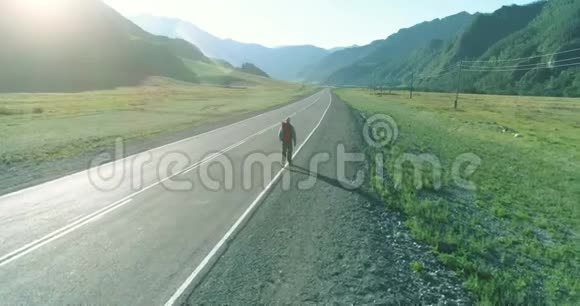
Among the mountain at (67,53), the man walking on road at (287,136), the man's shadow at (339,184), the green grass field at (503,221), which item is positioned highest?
the mountain at (67,53)

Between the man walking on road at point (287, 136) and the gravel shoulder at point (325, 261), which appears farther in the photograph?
the man walking on road at point (287, 136)

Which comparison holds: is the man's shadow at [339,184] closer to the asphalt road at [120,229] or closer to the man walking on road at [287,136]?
the man walking on road at [287,136]

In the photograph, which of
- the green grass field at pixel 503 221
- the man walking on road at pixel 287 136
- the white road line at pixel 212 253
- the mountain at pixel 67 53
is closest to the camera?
the white road line at pixel 212 253

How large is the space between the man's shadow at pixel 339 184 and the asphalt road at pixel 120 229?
89cm

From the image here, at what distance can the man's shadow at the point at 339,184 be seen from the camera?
1214cm

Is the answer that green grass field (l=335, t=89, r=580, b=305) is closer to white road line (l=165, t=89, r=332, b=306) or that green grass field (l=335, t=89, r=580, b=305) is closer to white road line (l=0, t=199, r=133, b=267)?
white road line (l=165, t=89, r=332, b=306)

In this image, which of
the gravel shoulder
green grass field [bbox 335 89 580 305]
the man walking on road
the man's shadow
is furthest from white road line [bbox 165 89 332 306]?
green grass field [bbox 335 89 580 305]

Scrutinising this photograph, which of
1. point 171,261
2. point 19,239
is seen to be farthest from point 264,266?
point 19,239

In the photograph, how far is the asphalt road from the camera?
6277mm

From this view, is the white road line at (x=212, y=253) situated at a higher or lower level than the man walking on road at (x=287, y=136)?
lower

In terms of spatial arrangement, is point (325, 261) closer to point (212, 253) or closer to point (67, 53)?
point (212, 253)

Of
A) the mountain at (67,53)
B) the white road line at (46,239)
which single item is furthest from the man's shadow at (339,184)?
the mountain at (67,53)

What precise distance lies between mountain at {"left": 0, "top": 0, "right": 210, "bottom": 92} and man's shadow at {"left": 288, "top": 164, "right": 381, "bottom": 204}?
4936 inches

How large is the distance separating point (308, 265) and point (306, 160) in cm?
1010
